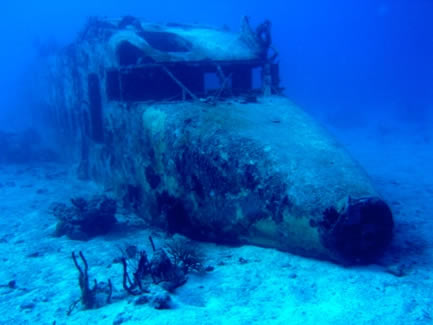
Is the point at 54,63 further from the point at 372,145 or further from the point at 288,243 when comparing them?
the point at 372,145

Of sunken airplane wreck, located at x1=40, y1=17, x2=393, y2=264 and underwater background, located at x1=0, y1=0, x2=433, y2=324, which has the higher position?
sunken airplane wreck, located at x1=40, y1=17, x2=393, y2=264

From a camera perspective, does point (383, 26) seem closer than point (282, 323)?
No

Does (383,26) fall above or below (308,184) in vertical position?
above

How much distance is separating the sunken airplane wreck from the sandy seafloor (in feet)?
1.02

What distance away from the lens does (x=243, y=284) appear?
13.1ft

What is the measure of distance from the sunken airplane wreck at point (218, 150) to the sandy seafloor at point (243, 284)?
0.31m

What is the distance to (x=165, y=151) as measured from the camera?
231 inches

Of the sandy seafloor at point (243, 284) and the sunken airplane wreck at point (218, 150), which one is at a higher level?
the sunken airplane wreck at point (218, 150)

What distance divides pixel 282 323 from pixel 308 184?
1.69 meters

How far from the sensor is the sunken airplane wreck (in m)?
4.21

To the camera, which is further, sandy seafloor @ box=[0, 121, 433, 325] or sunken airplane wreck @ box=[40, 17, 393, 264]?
sunken airplane wreck @ box=[40, 17, 393, 264]

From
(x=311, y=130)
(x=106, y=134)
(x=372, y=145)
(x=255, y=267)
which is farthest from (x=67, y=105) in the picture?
(x=372, y=145)

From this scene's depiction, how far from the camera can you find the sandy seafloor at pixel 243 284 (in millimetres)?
3422

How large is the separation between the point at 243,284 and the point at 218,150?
1918mm
